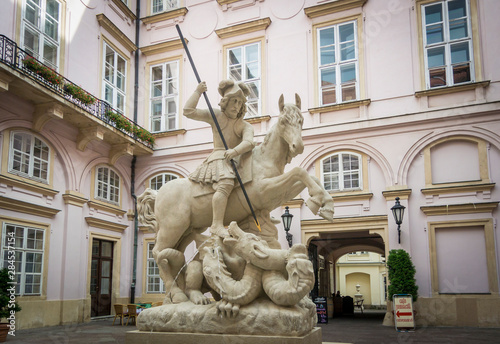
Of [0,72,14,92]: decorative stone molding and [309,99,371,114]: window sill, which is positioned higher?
[309,99,371,114]: window sill

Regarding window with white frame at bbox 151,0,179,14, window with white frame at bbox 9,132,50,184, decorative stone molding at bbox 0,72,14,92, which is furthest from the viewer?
window with white frame at bbox 151,0,179,14

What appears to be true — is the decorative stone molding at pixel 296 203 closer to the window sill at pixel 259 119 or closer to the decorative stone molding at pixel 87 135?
the window sill at pixel 259 119

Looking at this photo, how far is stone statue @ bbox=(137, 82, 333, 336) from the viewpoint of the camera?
3906 millimetres

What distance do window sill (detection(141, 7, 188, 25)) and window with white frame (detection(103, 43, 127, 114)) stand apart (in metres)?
1.95

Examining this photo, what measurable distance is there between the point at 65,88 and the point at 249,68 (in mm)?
5924

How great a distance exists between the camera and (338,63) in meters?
15.0

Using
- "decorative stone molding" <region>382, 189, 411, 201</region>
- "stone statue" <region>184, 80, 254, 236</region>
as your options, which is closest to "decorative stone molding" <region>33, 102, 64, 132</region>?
"stone statue" <region>184, 80, 254, 236</region>

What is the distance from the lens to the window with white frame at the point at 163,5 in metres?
17.7

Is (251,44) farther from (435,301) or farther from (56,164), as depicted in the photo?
(435,301)

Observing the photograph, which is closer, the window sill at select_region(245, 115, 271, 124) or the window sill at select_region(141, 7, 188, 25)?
the window sill at select_region(245, 115, 271, 124)

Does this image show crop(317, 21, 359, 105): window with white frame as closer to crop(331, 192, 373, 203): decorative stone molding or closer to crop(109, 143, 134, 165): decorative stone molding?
crop(331, 192, 373, 203): decorative stone molding

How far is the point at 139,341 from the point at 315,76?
1218 cm

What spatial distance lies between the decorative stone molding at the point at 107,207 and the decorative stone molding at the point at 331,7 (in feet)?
28.9

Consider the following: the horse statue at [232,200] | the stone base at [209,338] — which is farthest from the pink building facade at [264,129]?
the stone base at [209,338]
